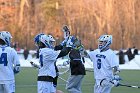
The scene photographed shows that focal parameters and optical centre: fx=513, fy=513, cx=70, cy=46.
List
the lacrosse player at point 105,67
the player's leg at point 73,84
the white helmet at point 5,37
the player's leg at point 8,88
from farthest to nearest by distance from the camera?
1. the player's leg at point 73,84
2. the lacrosse player at point 105,67
3. the white helmet at point 5,37
4. the player's leg at point 8,88

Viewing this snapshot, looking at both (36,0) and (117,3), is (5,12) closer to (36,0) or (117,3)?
(36,0)

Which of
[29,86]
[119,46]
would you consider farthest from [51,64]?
[119,46]

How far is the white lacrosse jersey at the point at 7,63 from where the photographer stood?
35.7ft

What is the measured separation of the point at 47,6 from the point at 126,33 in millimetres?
9761

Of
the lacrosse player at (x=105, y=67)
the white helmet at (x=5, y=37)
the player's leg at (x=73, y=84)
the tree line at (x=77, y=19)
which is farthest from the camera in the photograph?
the tree line at (x=77, y=19)

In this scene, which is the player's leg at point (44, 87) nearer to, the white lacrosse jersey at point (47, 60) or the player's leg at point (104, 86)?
the white lacrosse jersey at point (47, 60)

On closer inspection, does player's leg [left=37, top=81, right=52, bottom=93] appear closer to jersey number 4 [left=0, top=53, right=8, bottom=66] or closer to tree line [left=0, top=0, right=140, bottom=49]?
jersey number 4 [left=0, top=53, right=8, bottom=66]

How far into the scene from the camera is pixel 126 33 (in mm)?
55906

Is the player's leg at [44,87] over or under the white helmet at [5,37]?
under

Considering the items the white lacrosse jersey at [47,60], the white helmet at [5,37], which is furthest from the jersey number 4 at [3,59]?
the white lacrosse jersey at [47,60]

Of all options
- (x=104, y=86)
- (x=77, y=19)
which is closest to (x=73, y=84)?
(x=104, y=86)

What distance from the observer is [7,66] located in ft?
35.9

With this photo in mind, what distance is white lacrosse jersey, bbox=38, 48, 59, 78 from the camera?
1109cm

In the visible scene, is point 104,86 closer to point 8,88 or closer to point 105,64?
point 105,64
